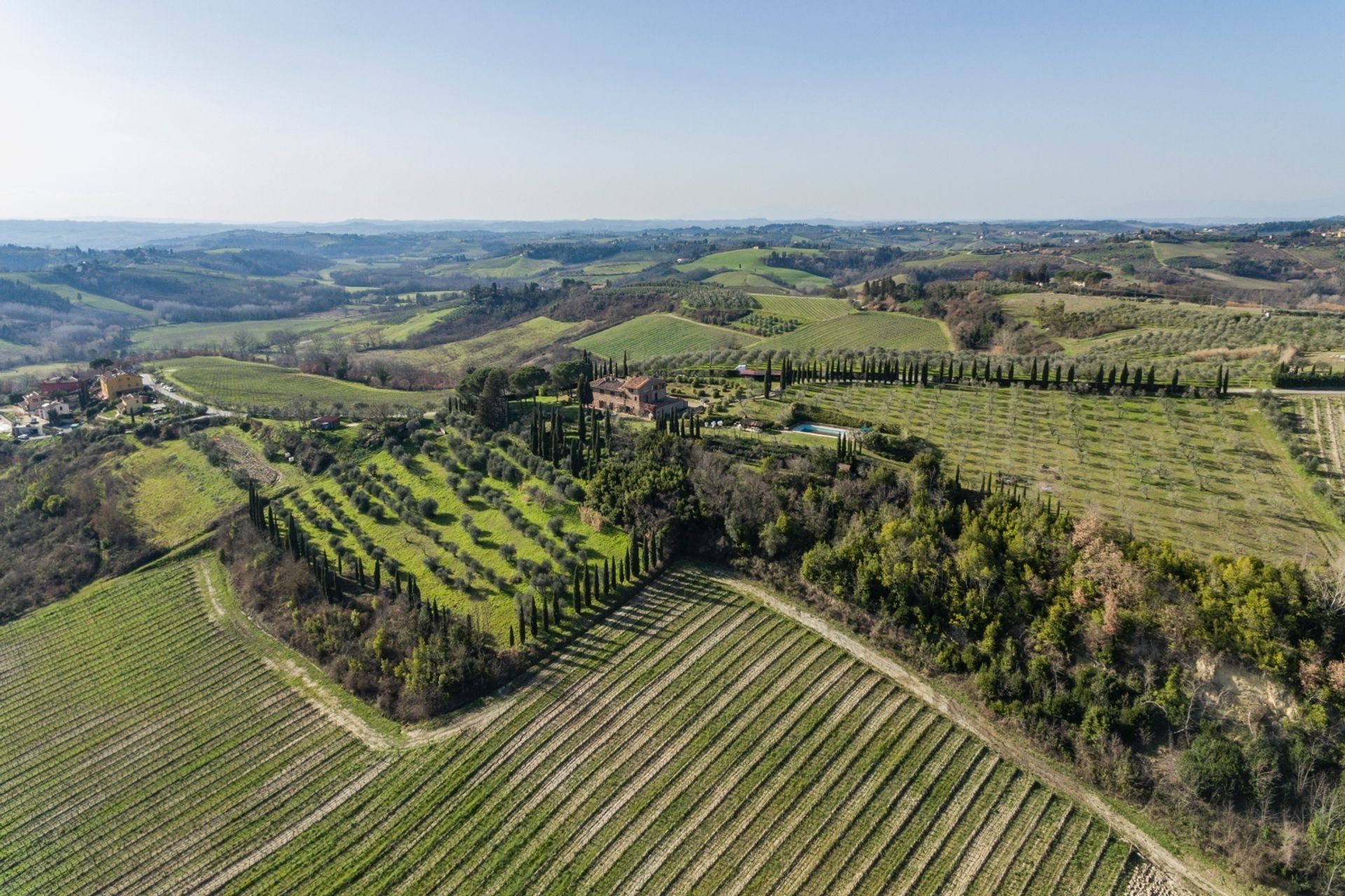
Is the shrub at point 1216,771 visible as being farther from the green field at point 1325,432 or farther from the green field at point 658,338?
the green field at point 658,338

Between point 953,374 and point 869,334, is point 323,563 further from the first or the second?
point 869,334

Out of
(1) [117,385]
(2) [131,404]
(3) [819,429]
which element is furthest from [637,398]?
(1) [117,385]

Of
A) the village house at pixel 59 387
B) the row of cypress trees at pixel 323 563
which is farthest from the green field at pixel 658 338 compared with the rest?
the village house at pixel 59 387

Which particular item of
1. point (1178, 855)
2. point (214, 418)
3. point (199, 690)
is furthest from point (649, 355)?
point (1178, 855)

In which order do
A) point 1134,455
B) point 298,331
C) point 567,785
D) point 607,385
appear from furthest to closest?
point 298,331
point 607,385
point 1134,455
point 567,785

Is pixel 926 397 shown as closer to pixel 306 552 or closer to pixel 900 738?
pixel 900 738

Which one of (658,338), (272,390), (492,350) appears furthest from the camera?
(492,350)
